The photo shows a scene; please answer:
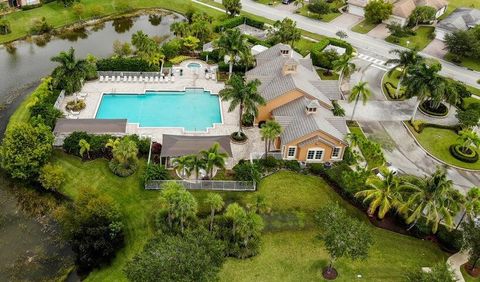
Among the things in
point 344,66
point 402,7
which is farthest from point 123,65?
point 402,7

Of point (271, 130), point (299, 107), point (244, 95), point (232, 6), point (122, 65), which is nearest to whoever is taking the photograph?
point (271, 130)

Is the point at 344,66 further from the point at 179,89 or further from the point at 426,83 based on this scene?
the point at 179,89

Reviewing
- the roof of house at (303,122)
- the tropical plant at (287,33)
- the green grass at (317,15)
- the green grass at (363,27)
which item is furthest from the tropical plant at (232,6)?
the roof of house at (303,122)

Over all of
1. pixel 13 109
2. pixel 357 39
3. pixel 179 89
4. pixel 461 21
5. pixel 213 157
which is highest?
pixel 461 21

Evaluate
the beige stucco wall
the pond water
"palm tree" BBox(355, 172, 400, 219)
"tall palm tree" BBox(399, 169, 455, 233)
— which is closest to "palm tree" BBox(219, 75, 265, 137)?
the beige stucco wall

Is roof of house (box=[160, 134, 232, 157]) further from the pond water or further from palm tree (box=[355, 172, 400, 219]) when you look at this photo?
palm tree (box=[355, 172, 400, 219])

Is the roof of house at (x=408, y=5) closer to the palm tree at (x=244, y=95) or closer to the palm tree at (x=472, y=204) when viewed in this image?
the palm tree at (x=244, y=95)

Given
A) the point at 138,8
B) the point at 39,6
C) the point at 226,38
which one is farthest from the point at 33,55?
the point at 226,38
